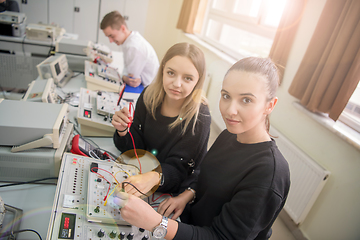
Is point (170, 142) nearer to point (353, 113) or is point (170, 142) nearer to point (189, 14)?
point (353, 113)

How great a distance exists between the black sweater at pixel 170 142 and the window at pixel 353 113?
46.4 inches

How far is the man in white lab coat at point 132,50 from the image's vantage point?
251 centimetres

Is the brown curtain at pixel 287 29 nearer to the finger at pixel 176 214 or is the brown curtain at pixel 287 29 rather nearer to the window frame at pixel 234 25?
the window frame at pixel 234 25

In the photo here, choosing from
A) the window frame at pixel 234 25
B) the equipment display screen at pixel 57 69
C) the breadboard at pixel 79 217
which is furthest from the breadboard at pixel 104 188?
the window frame at pixel 234 25

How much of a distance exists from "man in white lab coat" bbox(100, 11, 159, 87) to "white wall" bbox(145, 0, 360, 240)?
74 centimetres

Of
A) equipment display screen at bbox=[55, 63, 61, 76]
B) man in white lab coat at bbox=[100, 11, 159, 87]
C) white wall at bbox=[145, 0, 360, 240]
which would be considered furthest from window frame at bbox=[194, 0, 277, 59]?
equipment display screen at bbox=[55, 63, 61, 76]

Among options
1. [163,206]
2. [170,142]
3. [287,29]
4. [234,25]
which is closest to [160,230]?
[163,206]

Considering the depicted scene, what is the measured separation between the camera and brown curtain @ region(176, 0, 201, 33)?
3941 millimetres

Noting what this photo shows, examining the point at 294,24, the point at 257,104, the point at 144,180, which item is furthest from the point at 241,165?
the point at 294,24

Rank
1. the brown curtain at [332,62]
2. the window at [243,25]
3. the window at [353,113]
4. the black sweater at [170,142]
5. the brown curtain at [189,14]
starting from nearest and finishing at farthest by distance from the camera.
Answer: the black sweater at [170,142] < the brown curtain at [332,62] < the window at [353,113] < the window at [243,25] < the brown curtain at [189,14]

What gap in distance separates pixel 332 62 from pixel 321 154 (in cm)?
66

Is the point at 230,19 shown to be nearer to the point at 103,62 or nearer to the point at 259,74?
the point at 103,62

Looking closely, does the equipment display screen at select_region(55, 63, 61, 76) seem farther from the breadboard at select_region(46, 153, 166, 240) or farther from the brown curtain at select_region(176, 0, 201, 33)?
the brown curtain at select_region(176, 0, 201, 33)

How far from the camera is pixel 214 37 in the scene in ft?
13.5
